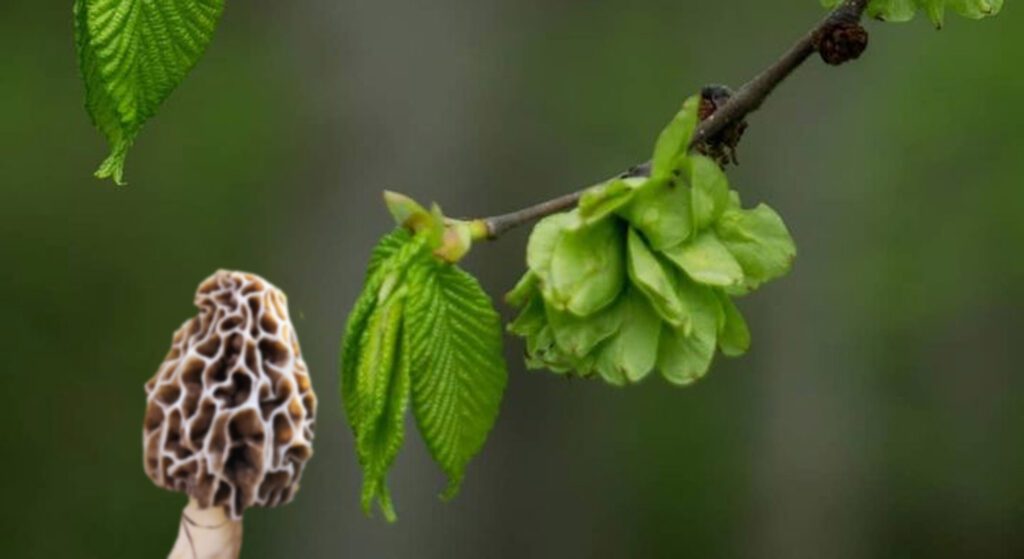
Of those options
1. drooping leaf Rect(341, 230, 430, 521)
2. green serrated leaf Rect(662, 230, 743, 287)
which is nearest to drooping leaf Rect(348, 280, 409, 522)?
drooping leaf Rect(341, 230, 430, 521)

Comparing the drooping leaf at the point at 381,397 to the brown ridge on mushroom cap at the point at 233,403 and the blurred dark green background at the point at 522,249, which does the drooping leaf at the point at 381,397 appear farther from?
the blurred dark green background at the point at 522,249

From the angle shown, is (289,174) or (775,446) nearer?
(289,174)

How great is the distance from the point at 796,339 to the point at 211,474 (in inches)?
110

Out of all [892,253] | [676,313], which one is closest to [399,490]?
[892,253]

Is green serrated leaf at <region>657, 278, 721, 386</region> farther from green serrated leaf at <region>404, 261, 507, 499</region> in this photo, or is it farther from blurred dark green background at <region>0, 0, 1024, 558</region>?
blurred dark green background at <region>0, 0, 1024, 558</region>

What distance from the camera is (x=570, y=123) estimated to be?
11.5 feet

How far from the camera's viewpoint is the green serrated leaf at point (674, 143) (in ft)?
2.00

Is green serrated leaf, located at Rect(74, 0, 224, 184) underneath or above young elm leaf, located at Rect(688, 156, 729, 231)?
above

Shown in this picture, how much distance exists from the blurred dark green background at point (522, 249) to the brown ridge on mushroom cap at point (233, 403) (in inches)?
80.2

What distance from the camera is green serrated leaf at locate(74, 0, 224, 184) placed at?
23.8 inches

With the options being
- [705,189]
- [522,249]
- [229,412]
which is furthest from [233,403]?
[522,249]

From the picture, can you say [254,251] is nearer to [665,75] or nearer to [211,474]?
[665,75]

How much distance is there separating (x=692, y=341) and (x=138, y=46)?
222 mm

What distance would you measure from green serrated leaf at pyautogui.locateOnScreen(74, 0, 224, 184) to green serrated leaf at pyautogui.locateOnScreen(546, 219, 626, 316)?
0.48 ft
